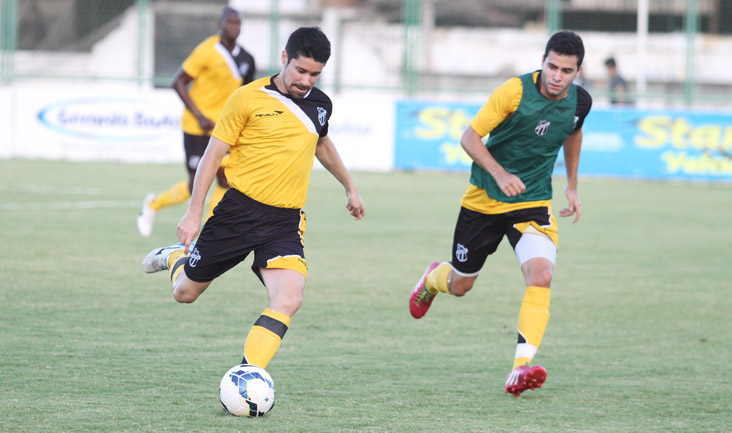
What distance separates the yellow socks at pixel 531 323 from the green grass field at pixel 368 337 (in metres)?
0.20

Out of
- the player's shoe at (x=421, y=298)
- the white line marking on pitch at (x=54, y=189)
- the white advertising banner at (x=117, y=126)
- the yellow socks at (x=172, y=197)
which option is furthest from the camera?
the white advertising banner at (x=117, y=126)

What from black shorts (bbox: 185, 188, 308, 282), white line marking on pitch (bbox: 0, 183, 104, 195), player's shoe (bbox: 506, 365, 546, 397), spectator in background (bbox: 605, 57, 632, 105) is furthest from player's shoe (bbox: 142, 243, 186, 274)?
spectator in background (bbox: 605, 57, 632, 105)

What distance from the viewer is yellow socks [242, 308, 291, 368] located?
16.4 ft

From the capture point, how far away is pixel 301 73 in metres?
5.15

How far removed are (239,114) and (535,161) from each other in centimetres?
191

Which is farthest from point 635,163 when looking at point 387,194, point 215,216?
point 215,216

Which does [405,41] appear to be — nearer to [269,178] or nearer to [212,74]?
[212,74]

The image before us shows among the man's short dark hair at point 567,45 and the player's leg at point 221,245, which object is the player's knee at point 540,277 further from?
the player's leg at point 221,245

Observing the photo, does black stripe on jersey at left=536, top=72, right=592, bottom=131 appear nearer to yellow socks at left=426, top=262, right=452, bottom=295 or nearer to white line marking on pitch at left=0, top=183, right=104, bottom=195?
yellow socks at left=426, top=262, right=452, bottom=295

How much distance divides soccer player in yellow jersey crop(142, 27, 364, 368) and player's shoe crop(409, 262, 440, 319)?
193cm

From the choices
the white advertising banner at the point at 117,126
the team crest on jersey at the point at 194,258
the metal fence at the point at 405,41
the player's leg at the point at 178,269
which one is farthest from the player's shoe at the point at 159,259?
the metal fence at the point at 405,41

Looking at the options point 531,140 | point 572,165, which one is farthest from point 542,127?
point 572,165

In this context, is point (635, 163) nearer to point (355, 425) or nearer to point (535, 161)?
point (535, 161)

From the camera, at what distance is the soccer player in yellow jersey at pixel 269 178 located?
5.15 metres
